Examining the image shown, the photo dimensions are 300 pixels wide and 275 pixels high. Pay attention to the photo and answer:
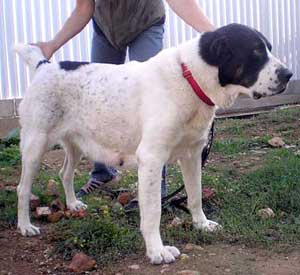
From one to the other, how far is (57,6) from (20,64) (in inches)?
32.8

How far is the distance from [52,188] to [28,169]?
0.88 meters

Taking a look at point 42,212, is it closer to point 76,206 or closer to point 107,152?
point 76,206

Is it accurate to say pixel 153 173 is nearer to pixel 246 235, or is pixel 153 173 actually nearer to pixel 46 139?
pixel 246 235

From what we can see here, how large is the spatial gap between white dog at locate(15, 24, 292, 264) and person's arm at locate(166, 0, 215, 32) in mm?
352

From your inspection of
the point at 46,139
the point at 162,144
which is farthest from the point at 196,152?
the point at 46,139

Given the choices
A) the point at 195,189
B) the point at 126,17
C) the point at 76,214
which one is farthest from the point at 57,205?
the point at 126,17

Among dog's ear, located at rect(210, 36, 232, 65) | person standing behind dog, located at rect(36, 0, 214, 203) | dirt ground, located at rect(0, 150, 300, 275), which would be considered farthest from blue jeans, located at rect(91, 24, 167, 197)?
dog's ear, located at rect(210, 36, 232, 65)

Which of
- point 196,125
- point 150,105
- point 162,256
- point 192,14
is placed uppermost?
point 192,14

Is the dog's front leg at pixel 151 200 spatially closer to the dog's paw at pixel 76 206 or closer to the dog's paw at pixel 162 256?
the dog's paw at pixel 162 256

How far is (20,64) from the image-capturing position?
26.6 ft

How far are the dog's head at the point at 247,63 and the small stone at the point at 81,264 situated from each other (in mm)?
1174

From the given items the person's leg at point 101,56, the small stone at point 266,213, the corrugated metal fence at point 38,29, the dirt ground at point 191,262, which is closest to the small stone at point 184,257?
the dirt ground at point 191,262

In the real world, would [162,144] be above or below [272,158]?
above

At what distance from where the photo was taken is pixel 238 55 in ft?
12.0
